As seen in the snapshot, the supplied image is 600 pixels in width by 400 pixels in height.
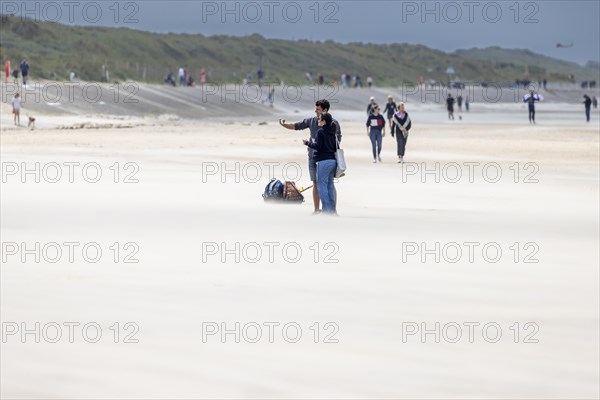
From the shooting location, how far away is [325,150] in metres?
16.8

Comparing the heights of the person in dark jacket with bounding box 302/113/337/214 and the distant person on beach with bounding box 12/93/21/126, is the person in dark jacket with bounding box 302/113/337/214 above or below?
below

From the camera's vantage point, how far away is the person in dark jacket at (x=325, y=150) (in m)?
16.7

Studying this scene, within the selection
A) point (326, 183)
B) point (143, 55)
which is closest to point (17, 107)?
point (326, 183)

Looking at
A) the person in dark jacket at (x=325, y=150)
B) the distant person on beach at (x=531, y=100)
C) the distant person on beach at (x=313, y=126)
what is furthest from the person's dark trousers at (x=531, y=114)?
the person in dark jacket at (x=325, y=150)

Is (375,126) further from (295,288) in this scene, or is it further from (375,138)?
(295,288)

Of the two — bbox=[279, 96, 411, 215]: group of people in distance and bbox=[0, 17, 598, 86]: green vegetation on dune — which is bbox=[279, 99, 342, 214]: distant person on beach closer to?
bbox=[279, 96, 411, 215]: group of people in distance

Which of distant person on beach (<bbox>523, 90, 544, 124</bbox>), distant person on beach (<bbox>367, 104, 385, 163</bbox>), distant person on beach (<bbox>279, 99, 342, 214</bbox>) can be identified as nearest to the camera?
distant person on beach (<bbox>279, 99, 342, 214</bbox>)

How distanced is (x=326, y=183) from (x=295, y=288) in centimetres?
540

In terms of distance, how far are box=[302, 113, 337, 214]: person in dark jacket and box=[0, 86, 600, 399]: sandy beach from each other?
53 centimetres

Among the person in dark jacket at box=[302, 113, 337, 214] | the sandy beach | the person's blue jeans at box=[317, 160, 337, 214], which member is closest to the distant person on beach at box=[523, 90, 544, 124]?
the sandy beach

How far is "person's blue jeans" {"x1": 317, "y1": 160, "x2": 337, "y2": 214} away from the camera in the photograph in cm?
1683

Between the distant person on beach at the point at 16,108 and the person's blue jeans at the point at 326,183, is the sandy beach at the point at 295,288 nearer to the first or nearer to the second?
the person's blue jeans at the point at 326,183

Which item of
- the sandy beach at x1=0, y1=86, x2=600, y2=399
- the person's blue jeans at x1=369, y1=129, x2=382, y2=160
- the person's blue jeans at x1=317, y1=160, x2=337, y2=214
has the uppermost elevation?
the person's blue jeans at x1=369, y1=129, x2=382, y2=160

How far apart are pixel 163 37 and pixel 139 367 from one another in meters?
168
